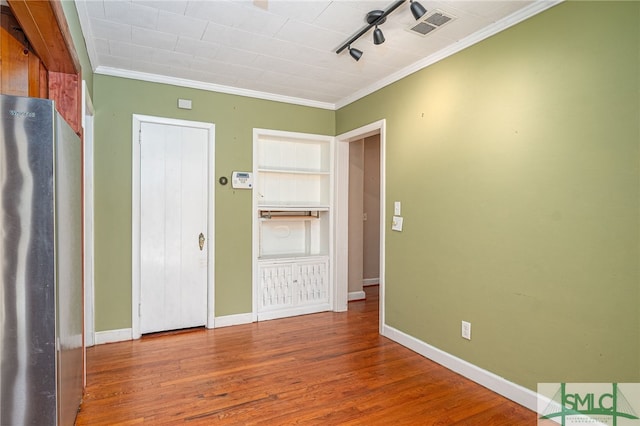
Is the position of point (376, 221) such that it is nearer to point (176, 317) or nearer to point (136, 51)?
point (176, 317)

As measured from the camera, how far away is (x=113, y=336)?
11.1 feet

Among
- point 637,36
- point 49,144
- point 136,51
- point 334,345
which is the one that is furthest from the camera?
point 334,345

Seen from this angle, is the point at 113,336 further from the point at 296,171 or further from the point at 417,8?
the point at 417,8

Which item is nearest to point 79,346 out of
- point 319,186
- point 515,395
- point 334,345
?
point 334,345

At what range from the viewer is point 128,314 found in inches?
136

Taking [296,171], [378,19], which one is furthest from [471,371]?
[296,171]

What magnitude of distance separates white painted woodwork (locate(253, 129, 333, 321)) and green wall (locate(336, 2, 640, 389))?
55.4 inches

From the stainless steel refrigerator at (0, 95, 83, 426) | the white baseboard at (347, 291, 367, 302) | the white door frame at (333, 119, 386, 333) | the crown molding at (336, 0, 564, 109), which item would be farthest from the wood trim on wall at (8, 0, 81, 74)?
the white baseboard at (347, 291, 367, 302)

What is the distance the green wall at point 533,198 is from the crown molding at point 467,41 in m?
0.05

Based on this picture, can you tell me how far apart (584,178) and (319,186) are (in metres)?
3.13

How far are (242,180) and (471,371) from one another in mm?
2924

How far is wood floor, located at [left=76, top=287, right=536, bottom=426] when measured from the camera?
2.21 meters

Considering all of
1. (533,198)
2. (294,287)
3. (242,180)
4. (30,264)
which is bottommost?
(294,287)

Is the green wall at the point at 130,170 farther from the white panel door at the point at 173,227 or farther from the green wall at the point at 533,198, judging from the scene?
the green wall at the point at 533,198
